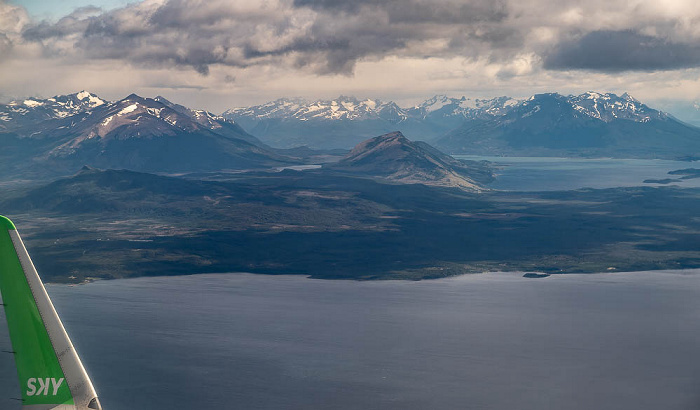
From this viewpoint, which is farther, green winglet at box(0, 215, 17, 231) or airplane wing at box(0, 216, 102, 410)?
airplane wing at box(0, 216, 102, 410)

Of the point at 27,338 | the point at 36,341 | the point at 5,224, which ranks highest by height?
the point at 5,224

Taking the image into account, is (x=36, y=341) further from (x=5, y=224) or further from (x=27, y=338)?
(x=5, y=224)

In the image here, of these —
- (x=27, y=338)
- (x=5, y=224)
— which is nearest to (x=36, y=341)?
(x=27, y=338)

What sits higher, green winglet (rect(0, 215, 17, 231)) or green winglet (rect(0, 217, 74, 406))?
green winglet (rect(0, 215, 17, 231))

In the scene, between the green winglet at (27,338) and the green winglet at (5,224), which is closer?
the green winglet at (5,224)

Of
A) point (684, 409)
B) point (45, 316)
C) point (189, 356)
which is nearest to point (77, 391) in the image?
point (45, 316)

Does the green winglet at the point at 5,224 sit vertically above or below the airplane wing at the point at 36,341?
above

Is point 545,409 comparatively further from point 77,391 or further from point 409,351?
point 77,391

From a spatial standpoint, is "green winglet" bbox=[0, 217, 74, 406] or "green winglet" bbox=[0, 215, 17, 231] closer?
"green winglet" bbox=[0, 215, 17, 231]
